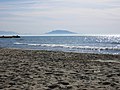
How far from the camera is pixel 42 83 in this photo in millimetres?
8406

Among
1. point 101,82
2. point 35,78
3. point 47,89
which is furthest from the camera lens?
point 35,78

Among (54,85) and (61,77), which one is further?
(61,77)

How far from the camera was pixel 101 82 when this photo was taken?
28.5ft

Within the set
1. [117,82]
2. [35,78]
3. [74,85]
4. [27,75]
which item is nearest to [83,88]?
[74,85]

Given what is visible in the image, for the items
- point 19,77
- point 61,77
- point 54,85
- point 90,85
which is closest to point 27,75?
point 19,77

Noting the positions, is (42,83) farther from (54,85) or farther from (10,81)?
(10,81)

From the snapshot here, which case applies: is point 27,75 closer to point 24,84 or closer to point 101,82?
point 24,84

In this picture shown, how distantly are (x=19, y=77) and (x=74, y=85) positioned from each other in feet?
7.29

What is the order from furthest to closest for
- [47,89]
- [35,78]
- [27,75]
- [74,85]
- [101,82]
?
[27,75] < [35,78] < [101,82] < [74,85] < [47,89]

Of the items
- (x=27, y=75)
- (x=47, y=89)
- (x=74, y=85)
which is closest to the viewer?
(x=47, y=89)

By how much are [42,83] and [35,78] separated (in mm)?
940

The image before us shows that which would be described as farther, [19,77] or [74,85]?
[19,77]

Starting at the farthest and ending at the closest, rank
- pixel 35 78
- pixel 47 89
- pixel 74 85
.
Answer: pixel 35 78 < pixel 74 85 < pixel 47 89

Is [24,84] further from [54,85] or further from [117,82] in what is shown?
[117,82]
